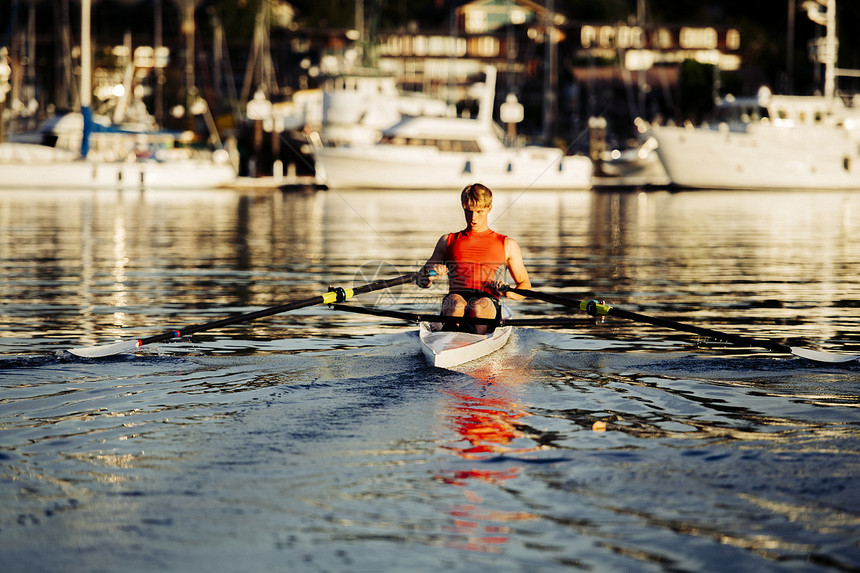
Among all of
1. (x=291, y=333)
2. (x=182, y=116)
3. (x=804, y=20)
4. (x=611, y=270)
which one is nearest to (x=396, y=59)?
(x=182, y=116)

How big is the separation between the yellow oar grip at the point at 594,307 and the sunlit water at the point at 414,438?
18 centimetres

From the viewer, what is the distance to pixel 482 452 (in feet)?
26.0

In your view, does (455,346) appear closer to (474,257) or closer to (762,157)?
(474,257)

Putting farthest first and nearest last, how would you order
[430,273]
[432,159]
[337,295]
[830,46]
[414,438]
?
[830,46] < [432,159] < [337,295] < [430,273] < [414,438]

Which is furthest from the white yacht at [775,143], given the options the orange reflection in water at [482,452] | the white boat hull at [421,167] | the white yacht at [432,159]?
the orange reflection in water at [482,452]

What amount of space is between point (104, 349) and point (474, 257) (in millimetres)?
3903

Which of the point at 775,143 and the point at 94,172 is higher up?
the point at 775,143

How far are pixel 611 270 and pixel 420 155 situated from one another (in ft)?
140

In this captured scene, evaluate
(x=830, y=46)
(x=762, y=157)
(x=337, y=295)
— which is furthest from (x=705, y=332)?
(x=830, y=46)

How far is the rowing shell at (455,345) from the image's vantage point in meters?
11.0

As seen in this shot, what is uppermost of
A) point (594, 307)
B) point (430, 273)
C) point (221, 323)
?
point (430, 273)

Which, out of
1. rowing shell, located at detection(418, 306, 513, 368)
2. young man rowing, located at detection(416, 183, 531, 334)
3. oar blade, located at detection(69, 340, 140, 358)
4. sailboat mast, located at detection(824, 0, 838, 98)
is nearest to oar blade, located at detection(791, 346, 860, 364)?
young man rowing, located at detection(416, 183, 531, 334)

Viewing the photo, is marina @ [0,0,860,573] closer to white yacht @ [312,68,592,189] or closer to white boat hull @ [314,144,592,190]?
white boat hull @ [314,144,592,190]

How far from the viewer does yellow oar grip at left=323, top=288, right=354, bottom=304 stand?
40.7ft
